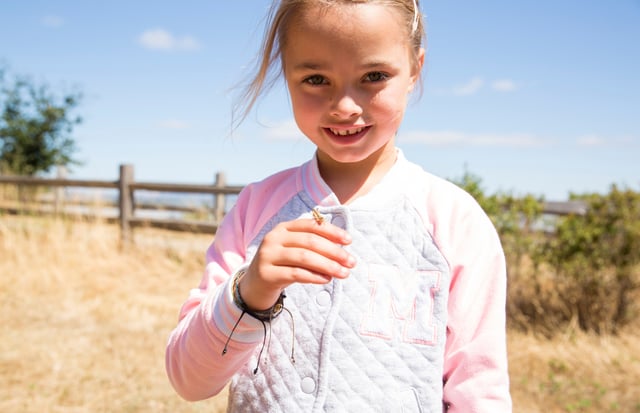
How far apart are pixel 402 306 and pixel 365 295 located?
9cm

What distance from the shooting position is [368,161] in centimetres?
147

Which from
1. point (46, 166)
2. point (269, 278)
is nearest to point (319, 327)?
point (269, 278)

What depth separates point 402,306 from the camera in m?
1.31

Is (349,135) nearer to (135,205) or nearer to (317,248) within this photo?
(317,248)

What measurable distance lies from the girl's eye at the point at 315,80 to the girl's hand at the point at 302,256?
38cm

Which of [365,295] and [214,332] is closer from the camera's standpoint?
[214,332]

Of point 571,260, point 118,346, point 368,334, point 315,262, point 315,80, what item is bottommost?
point 118,346

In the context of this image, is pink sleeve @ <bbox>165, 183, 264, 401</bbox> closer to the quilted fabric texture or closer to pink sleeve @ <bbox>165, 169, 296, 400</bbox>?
pink sleeve @ <bbox>165, 169, 296, 400</bbox>

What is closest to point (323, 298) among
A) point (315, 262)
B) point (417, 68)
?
point (315, 262)

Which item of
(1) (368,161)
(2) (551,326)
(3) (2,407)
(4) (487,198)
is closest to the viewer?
(1) (368,161)

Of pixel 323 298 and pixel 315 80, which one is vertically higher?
pixel 315 80

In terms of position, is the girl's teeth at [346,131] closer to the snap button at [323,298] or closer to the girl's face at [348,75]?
the girl's face at [348,75]

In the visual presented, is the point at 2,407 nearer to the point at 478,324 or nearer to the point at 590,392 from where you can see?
the point at 478,324

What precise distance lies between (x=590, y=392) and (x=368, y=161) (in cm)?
386
